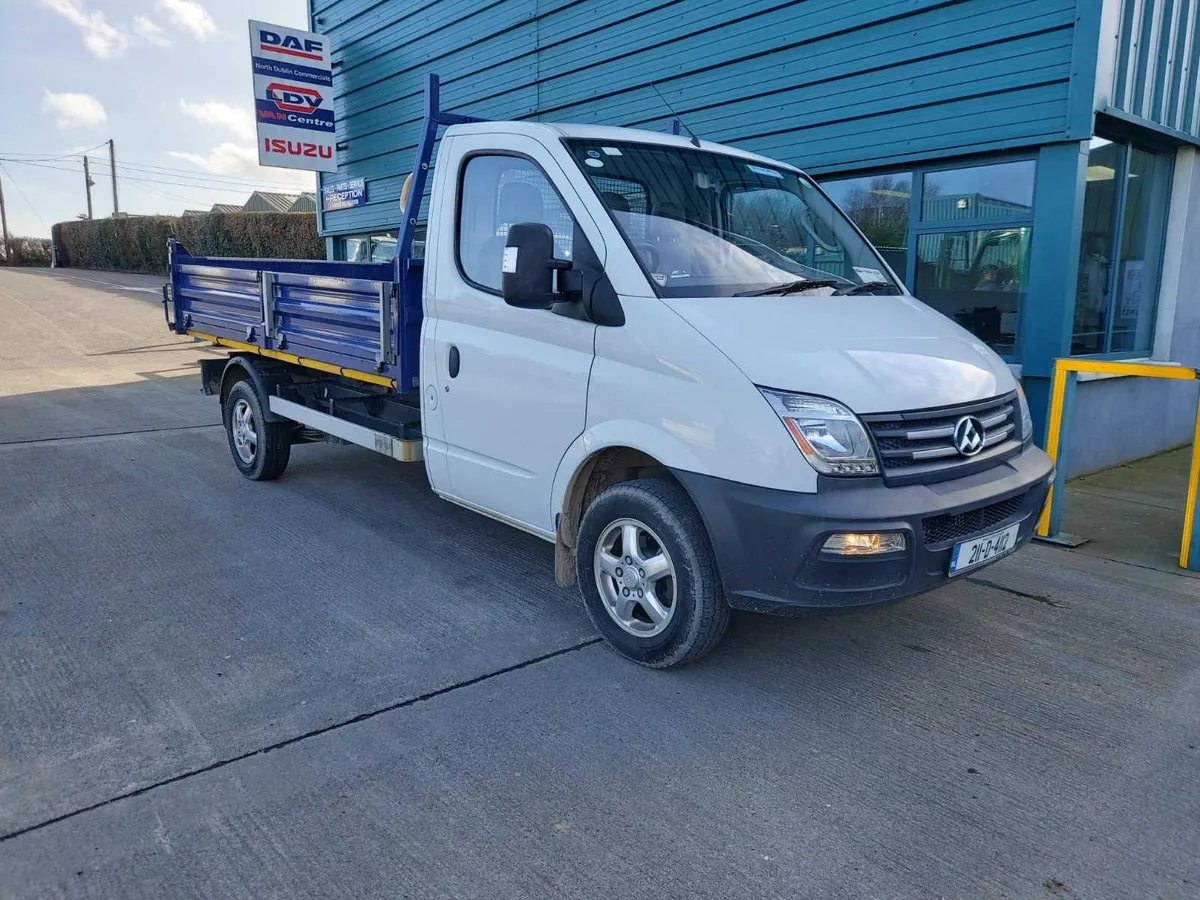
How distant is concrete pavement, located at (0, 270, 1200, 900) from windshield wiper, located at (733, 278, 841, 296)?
1.54m

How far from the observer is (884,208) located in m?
7.52

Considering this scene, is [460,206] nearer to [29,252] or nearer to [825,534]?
[825,534]

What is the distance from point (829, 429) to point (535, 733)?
4.93 feet

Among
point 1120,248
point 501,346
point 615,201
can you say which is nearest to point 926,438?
point 615,201

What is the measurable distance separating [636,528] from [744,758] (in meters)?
0.98

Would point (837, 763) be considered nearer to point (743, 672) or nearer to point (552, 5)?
point (743, 672)

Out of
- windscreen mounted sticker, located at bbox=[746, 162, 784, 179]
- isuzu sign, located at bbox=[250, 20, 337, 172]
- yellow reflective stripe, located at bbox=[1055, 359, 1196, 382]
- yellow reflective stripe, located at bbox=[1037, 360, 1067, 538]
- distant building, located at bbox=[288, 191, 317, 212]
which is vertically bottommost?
yellow reflective stripe, located at bbox=[1037, 360, 1067, 538]

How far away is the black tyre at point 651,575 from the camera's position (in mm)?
3305

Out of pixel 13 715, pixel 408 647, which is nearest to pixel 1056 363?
pixel 408 647

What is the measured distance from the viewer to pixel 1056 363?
5.32 m

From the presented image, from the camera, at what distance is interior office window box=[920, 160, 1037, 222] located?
6.51 meters

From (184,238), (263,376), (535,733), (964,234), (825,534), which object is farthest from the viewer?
(184,238)

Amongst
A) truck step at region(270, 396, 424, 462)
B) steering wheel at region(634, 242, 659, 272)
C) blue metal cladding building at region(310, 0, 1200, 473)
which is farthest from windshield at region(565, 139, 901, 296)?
blue metal cladding building at region(310, 0, 1200, 473)

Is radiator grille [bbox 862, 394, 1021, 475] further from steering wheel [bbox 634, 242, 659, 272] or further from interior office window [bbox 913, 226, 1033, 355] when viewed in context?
interior office window [bbox 913, 226, 1033, 355]
